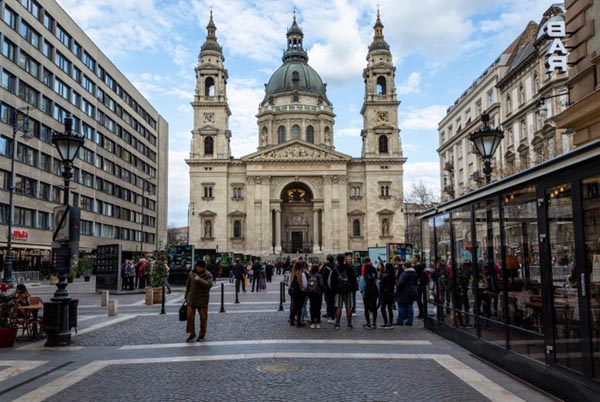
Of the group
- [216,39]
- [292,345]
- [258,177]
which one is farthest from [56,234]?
[216,39]

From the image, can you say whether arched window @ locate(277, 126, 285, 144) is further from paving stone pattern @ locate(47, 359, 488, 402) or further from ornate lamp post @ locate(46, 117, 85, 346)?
paving stone pattern @ locate(47, 359, 488, 402)

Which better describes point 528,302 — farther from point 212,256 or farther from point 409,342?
point 212,256

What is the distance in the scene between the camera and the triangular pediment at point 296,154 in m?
72.1

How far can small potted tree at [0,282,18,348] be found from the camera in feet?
34.6

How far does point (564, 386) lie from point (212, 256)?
1398 inches

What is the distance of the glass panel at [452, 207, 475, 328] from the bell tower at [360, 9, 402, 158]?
63.5 metres

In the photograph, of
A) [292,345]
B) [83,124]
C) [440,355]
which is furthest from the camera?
[83,124]

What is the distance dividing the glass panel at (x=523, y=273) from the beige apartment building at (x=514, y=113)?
56.3ft

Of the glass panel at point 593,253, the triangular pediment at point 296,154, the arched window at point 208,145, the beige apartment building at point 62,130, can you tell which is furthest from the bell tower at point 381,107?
the glass panel at point 593,253

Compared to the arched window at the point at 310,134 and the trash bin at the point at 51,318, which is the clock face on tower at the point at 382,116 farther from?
the trash bin at the point at 51,318

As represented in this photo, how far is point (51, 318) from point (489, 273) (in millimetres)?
8241

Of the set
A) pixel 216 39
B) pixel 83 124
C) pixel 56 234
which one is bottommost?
pixel 56 234

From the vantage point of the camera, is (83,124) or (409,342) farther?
(83,124)

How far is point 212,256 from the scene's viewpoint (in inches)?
1598
